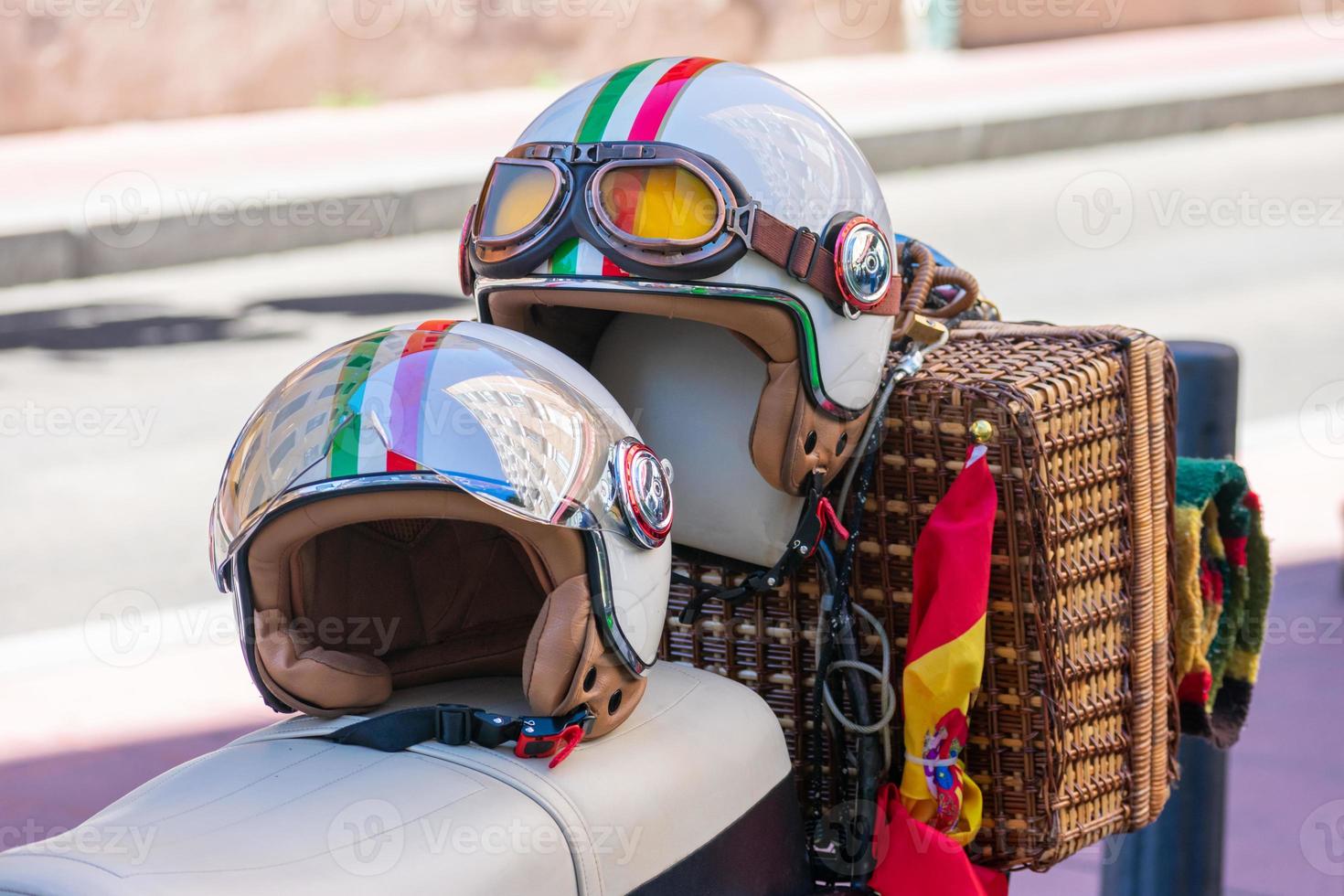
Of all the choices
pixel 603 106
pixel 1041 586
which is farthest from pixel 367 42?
pixel 1041 586

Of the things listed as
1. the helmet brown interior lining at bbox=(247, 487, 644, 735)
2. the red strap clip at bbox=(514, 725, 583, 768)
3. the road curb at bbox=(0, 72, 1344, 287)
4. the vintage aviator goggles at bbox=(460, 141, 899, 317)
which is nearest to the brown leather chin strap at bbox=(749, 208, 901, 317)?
the vintage aviator goggles at bbox=(460, 141, 899, 317)

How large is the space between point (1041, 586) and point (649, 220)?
1.98 feet

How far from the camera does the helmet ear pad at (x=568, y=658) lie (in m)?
1.50

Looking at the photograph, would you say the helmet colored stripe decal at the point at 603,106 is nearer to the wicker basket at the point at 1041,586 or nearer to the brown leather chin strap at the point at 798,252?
the brown leather chin strap at the point at 798,252

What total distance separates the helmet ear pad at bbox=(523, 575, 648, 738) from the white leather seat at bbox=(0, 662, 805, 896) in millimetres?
57

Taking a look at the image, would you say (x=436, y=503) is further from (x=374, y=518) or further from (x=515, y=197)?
(x=515, y=197)

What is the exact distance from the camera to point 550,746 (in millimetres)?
1510

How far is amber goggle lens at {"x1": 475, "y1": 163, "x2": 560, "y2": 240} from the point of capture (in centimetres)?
165

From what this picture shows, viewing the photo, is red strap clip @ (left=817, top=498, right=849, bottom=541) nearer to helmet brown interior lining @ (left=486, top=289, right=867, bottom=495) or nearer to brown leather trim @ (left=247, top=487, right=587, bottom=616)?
helmet brown interior lining @ (left=486, top=289, right=867, bottom=495)

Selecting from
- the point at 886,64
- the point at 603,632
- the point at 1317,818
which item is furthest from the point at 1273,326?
the point at 886,64

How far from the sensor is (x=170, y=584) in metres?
4.59

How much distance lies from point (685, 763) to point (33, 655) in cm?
303

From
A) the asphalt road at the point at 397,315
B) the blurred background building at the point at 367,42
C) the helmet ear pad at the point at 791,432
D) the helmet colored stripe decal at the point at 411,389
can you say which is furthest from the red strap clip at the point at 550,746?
the blurred background building at the point at 367,42

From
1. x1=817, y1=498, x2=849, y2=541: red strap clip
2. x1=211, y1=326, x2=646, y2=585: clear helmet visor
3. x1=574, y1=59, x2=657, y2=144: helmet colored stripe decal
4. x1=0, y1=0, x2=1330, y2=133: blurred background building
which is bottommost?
x1=817, y1=498, x2=849, y2=541: red strap clip
